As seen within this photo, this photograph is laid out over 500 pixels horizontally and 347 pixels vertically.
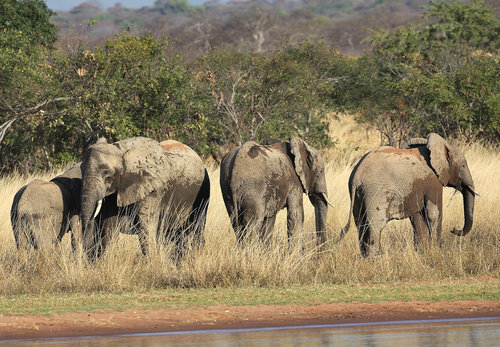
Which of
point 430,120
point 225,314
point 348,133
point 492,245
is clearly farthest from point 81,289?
point 348,133

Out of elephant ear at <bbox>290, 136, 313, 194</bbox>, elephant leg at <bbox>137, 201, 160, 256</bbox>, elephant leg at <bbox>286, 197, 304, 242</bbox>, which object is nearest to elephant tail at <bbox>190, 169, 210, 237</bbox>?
elephant leg at <bbox>137, 201, 160, 256</bbox>

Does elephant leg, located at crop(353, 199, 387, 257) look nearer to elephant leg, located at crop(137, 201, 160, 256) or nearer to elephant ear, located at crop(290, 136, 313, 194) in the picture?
elephant ear, located at crop(290, 136, 313, 194)

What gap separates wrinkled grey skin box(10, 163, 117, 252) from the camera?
12.0m

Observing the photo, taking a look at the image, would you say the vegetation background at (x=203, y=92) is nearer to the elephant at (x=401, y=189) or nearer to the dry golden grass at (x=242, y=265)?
the dry golden grass at (x=242, y=265)

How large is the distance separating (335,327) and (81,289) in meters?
3.21

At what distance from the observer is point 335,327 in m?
8.79

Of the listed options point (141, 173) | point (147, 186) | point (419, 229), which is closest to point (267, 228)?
point (147, 186)

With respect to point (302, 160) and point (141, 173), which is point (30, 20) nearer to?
point (141, 173)

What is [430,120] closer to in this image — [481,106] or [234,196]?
[481,106]

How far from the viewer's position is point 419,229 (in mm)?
12188

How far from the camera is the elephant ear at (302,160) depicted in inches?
487

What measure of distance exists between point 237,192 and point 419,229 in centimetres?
243

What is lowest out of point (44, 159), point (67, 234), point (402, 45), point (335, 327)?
point (335, 327)

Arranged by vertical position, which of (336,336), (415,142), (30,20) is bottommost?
(336,336)
